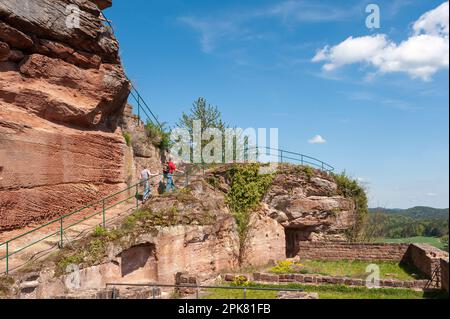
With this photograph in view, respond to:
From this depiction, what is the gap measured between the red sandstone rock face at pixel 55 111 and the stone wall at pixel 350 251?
36.9 feet

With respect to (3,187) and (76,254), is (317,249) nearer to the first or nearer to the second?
(76,254)

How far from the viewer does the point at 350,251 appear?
73.8 feet

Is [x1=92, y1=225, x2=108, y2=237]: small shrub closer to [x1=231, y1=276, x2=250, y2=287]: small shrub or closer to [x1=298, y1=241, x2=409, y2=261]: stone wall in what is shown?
[x1=231, y1=276, x2=250, y2=287]: small shrub

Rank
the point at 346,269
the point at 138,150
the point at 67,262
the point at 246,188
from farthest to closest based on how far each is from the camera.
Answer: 1. the point at 246,188
2. the point at 346,269
3. the point at 138,150
4. the point at 67,262

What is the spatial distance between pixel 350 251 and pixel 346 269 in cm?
230

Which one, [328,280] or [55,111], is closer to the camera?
[55,111]

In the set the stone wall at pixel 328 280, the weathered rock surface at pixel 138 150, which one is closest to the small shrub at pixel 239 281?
the stone wall at pixel 328 280

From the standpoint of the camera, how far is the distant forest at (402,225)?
3225 cm

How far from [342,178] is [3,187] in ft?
60.9

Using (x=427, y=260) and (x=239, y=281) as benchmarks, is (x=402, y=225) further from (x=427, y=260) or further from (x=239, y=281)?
(x=239, y=281)

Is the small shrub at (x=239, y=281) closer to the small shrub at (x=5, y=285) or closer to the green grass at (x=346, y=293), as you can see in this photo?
the green grass at (x=346, y=293)

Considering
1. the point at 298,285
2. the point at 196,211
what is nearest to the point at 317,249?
the point at 298,285

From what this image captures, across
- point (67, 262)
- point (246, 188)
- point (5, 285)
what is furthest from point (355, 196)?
point (5, 285)
